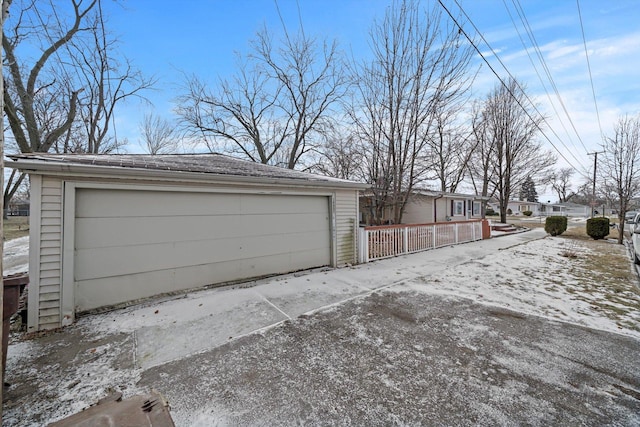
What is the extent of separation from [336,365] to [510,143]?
22.3 metres

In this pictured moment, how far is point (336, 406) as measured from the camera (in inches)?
79.8

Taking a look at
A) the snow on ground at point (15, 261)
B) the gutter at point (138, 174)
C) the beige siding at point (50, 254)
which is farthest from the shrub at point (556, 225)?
the snow on ground at point (15, 261)

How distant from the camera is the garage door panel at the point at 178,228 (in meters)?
3.73

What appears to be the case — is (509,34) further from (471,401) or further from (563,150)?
(563,150)

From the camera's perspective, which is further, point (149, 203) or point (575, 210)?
point (575, 210)

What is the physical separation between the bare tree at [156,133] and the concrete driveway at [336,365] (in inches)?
732

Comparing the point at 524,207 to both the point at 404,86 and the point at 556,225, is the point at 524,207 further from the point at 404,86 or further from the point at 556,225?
the point at 404,86

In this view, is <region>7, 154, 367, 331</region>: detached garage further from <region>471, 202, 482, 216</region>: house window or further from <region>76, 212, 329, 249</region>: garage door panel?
<region>471, 202, 482, 216</region>: house window

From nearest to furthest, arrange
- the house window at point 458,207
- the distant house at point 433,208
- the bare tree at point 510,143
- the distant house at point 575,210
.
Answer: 1. the distant house at point 433,208
2. the house window at point 458,207
3. the bare tree at point 510,143
4. the distant house at point 575,210

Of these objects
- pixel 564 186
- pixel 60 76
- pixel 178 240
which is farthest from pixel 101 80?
pixel 564 186

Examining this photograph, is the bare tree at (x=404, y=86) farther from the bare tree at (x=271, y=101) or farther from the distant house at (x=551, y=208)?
the distant house at (x=551, y=208)

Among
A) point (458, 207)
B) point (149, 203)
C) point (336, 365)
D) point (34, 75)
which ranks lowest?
point (336, 365)

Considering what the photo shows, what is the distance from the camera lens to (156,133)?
1931 centimetres

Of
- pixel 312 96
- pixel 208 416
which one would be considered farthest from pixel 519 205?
pixel 208 416
